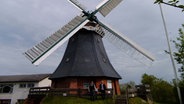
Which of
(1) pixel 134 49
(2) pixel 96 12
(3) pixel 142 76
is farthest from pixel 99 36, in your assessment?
(3) pixel 142 76

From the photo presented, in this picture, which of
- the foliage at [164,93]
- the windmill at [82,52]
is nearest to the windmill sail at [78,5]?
the windmill at [82,52]

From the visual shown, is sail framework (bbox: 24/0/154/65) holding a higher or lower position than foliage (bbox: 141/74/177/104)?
higher

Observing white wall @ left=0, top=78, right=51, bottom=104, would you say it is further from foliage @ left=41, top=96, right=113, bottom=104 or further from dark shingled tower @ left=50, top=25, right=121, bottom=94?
foliage @ left=41, top=96, right=113, bottom=104

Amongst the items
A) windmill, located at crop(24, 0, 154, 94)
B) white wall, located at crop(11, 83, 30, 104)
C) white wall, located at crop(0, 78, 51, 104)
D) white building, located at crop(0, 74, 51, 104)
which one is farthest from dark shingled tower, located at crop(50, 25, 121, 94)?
white wall, located at crop(11, 83, 30, 104)

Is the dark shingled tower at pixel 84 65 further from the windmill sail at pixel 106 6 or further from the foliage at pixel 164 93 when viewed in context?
the foliage at pixel 164 93

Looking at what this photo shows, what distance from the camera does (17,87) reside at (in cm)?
2539

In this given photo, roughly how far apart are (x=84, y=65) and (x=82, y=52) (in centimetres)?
149

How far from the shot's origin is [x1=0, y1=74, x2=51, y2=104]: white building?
24.9 metres

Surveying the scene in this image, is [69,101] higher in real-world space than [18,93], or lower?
lower

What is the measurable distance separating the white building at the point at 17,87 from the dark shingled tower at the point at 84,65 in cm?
900

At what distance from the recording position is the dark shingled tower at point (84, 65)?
50.9ft

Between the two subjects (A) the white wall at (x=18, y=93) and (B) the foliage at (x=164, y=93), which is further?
(B) the foliage at (x=164, y=93)

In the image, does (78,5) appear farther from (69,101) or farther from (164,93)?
(164,93)

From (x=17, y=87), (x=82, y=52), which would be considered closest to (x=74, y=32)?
(x=82, y=52)
